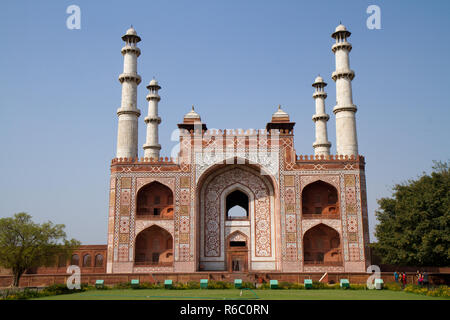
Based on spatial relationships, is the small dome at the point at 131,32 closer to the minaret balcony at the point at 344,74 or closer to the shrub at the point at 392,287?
the minaret balcony at the point at 344,74

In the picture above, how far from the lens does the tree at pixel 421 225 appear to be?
2134cm

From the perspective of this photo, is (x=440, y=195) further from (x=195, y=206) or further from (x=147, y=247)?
(x=147, y=247)

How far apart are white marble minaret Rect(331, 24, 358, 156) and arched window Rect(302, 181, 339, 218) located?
8.19 ft

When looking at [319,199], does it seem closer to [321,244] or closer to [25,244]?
[321,244]

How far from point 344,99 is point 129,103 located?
1423 centimetres

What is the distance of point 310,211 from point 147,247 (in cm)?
1081

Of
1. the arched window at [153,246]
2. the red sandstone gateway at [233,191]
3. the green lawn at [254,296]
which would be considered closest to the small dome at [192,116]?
the red sandstone gateway at [233,191]

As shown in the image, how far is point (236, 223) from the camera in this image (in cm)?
2962

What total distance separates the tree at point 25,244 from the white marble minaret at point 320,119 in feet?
68.9

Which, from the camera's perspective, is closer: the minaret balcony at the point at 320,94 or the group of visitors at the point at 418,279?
the group of visitors at the point at 418,279

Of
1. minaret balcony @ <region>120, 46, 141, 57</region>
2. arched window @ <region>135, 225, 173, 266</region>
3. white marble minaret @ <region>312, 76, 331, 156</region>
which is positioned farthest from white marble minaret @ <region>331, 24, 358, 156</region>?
minaret balcony @ <region>120, 46, 141, 57</region>

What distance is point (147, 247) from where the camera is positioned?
96.2ft

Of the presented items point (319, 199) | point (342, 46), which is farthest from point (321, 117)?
point (319, 199)

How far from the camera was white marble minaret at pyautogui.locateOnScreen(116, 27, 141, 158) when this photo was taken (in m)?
29.7
